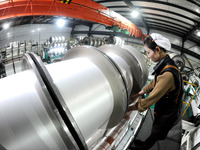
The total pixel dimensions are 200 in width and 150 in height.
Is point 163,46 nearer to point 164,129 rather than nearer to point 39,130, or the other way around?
point 164,129

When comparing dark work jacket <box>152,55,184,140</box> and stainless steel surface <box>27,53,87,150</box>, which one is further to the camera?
dark work jacket <box>152,55,184,140</box>

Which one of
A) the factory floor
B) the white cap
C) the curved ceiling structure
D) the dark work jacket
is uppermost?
the curved ceiling structure

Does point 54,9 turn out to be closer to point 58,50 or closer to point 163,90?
point 163,90

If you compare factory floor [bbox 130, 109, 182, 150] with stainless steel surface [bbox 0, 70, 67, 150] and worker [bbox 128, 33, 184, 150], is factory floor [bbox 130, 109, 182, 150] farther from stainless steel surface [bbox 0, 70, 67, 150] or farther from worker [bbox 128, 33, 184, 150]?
Result: stainless steel surface [bbox 0, 70, 67, 150]

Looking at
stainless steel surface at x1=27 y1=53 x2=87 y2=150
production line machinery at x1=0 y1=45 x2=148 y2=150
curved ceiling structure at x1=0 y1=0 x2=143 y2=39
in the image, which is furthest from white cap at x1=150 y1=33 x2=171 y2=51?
curved ceiling structure at x1=0 y1=0 x2=143 y2=39

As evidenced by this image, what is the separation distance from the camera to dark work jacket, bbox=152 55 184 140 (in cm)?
101

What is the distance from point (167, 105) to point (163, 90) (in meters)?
0.31

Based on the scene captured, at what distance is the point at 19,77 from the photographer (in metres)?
0.50

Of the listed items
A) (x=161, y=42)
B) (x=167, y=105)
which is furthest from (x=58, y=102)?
(x=167, y=105)

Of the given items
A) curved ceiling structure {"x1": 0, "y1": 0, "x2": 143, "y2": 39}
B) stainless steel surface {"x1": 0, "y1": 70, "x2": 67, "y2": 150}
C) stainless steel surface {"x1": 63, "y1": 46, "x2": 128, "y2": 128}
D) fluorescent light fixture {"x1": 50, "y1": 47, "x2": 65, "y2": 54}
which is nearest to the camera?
stainless steel surface {"x1": 0, "y1": 70, "x2": 67, "y2": 150}

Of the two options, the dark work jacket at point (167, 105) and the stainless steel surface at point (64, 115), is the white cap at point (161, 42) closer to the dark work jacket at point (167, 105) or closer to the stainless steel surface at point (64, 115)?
the dark work jacket at point (167, 105)

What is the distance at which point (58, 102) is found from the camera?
1.32ft

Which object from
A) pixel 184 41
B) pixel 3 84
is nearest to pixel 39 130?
pixel 3 84

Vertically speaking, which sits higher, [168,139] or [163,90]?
[163,90]
